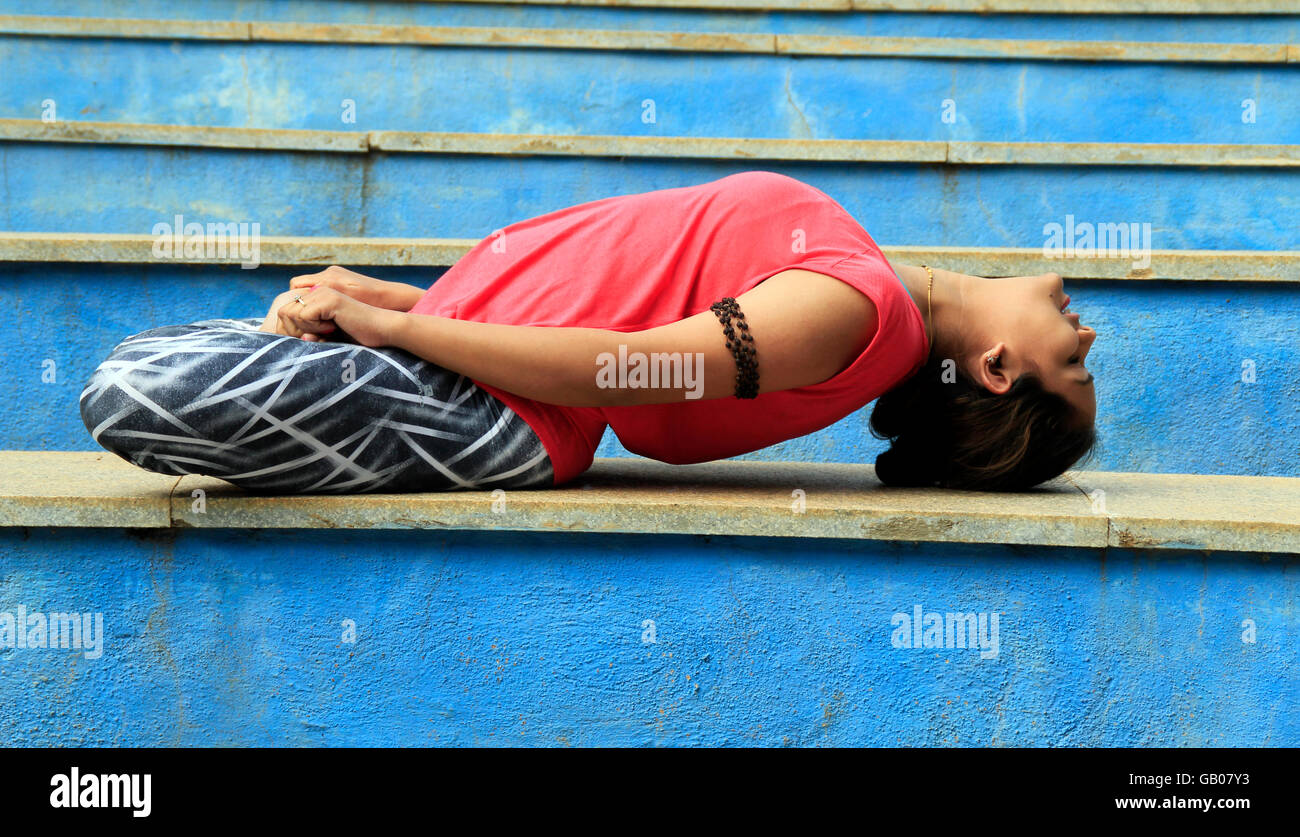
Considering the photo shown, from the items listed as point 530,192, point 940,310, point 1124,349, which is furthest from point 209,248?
point 1124,349

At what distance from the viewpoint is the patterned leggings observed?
4.07 ft

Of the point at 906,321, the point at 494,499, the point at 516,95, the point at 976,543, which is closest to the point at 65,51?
the point at 516,95

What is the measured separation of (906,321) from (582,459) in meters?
0.50

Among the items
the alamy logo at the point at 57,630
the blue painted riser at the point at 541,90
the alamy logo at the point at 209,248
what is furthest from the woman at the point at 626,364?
the blue painted riser at the point at 541,90

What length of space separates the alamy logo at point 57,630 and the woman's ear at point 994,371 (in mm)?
1256

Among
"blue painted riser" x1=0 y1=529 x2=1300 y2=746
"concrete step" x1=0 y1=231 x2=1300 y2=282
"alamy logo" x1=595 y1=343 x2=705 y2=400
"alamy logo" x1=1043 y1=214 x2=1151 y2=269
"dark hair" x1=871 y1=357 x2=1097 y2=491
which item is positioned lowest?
"blue painted riser" x1=0 y1=529 x2=1300 y2=746

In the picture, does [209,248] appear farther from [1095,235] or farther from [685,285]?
[1095,235]

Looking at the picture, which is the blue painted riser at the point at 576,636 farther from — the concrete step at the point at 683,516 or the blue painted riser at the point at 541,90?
the blue painted riser at the point at 541,90

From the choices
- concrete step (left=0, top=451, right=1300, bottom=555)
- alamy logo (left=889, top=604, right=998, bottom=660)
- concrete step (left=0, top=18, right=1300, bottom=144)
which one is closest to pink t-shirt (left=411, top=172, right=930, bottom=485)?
concrete step (left=0, top=451, right=1300, bottom=555)

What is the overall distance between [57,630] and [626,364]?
0.82m

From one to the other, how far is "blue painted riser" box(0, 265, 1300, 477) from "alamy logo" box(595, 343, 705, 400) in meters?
0.69

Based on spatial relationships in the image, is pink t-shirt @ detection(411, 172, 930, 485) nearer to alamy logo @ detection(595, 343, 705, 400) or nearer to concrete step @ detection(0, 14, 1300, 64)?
alamy logo @ detection(595, 343, 705, 400)

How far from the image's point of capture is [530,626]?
133 cm

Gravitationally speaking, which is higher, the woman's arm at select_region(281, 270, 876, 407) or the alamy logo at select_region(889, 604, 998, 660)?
the woman's arm at select_region(281, 270, 876, 407)
